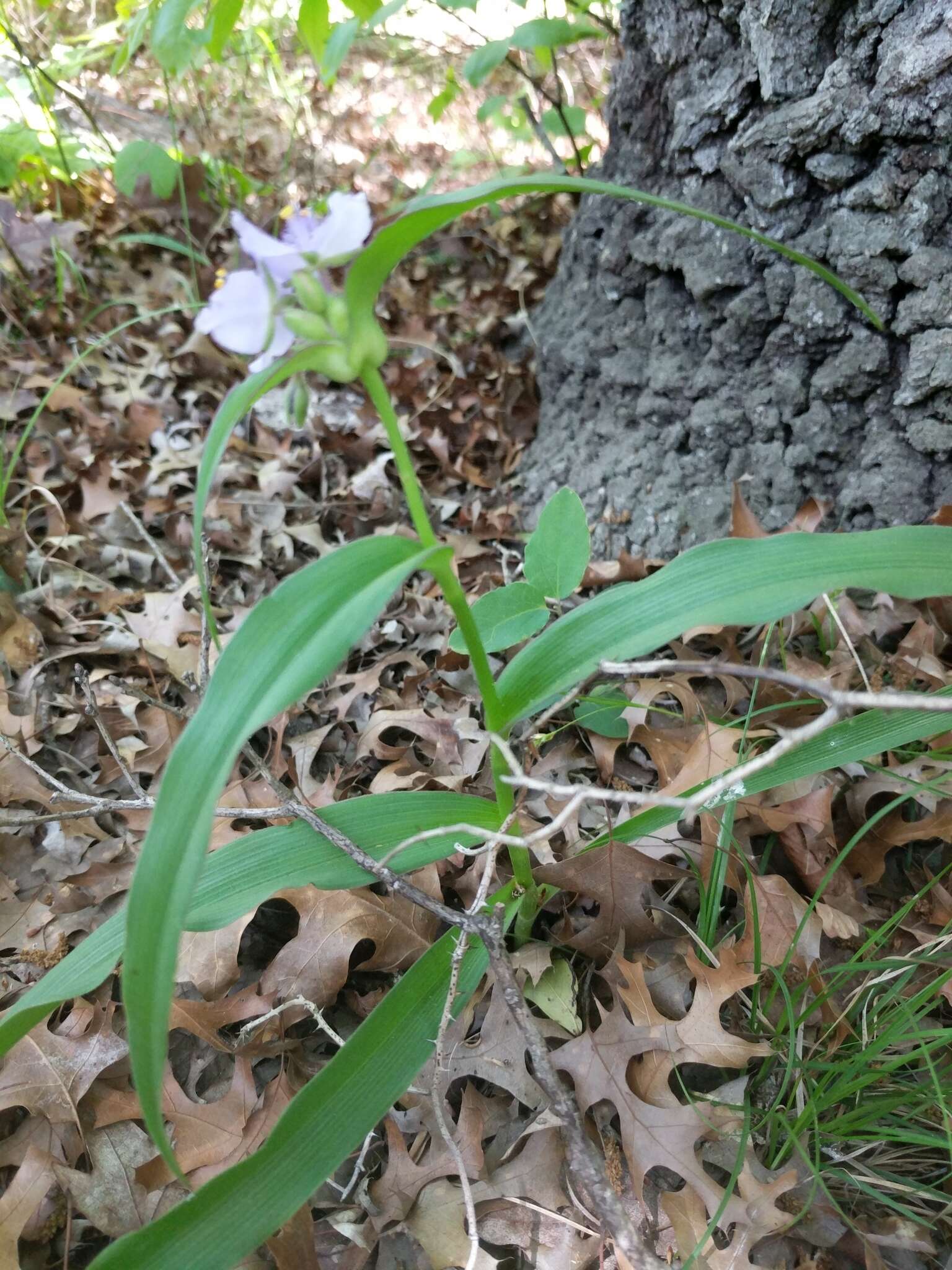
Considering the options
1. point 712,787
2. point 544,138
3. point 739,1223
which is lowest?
point 739,1223

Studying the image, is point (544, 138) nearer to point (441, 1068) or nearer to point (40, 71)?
point (40, 71)

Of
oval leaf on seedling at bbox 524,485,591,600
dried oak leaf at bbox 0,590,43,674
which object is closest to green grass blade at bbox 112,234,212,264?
dried oak leaf at bbox 0,590,43,674

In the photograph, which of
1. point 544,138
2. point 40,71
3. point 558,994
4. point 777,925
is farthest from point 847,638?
point 40,71

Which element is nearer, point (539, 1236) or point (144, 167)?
point (539, 1236)

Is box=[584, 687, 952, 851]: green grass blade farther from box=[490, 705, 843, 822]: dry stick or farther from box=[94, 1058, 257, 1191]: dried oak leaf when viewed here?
box=[94, 1058, 257, 1191]: dried oak leaf

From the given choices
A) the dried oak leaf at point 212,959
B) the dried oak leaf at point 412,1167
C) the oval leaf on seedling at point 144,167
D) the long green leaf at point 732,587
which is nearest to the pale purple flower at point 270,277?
the long green leaf at point 732,587

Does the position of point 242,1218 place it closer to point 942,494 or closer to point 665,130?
point 942,494

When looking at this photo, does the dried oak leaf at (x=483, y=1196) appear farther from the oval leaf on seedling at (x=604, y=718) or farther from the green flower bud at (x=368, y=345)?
the green flower bud at (x=368, y=345)
